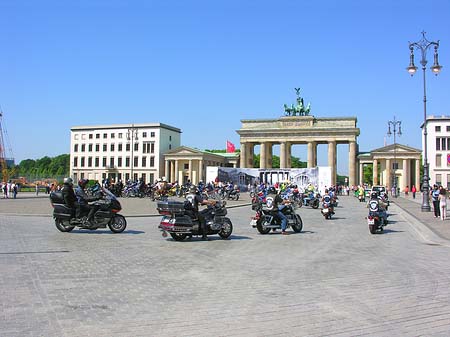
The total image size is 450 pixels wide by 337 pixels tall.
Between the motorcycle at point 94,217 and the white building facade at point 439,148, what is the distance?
8526 cm

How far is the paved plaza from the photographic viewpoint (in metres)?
5.08

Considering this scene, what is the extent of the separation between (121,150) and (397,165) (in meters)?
56.0

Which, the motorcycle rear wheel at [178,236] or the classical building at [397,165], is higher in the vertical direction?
the classical building at [397,165]

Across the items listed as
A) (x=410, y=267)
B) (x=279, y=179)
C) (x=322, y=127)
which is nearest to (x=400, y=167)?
(x=322, y=127)

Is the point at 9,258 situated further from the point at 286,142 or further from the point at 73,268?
the point at 286,142

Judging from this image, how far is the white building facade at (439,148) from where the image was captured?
290 ft

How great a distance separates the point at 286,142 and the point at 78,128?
160ft

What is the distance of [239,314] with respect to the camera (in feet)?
18.2

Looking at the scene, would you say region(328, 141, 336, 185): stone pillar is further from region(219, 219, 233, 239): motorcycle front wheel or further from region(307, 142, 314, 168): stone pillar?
region(219, 219, 233, 239): motorcycle front wheel

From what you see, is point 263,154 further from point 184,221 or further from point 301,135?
point 184,221

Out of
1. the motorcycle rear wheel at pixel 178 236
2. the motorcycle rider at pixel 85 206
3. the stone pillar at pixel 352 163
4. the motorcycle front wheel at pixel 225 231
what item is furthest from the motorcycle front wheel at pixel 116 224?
the stone pillar at pixel 352 163

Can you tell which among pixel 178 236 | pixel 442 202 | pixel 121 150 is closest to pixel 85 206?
pixel 178 236

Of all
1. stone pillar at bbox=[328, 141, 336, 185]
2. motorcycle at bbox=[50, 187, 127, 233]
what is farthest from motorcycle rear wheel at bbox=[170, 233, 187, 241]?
stone pillar at bbox=[328, 141, 336, 185]

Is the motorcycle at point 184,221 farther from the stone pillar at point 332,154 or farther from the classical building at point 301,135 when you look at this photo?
the stone pillar at point 332,154
